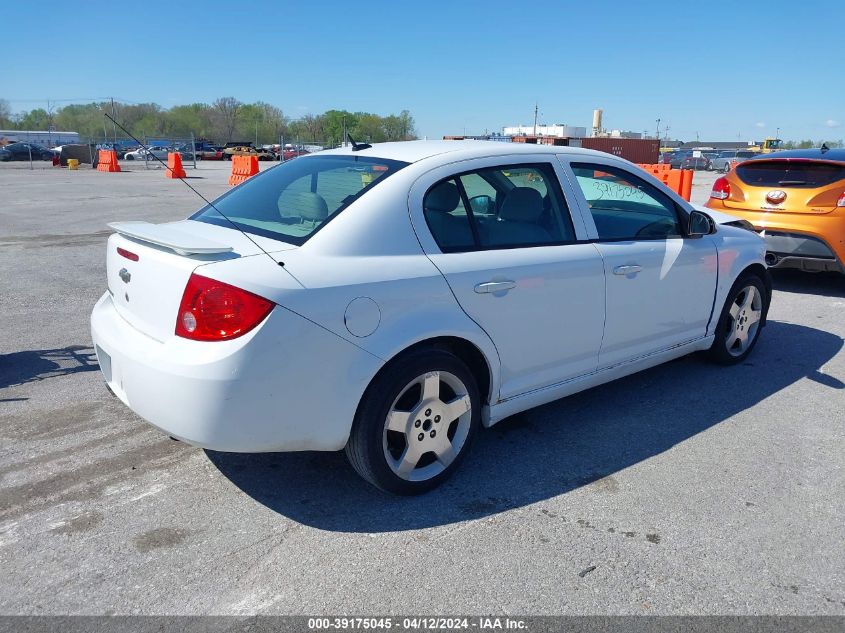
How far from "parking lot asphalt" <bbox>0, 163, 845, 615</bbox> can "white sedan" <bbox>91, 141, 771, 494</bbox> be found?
11.4 inches

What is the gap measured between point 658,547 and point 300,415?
1.65 metres

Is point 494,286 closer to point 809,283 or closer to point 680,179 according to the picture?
point 809,283

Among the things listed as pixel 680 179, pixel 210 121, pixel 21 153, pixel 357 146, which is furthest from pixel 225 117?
pixel 357 146

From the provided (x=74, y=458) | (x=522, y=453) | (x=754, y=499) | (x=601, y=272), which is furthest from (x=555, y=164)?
(x=74, y=458)

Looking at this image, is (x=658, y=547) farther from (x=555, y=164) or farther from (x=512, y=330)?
(x=555, y=164)

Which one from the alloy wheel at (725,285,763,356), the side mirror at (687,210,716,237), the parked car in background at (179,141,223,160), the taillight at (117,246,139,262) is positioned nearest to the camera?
the taillight at (117,246,139,262)

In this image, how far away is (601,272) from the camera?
12.8 ft

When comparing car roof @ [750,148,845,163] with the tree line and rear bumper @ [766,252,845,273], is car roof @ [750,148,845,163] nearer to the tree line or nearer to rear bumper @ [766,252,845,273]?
rear bumper @ [766,252,845,273]

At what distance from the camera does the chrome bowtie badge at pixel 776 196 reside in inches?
303

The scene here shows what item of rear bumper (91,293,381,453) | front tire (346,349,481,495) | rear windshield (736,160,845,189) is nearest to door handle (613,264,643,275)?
front tire (346,349,481,495)

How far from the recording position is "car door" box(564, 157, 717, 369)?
4.02 m

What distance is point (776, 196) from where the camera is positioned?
773 centimetres

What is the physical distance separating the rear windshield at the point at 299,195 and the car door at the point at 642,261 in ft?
4.16

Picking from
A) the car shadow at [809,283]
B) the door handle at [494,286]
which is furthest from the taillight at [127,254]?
the car shadow at [809,283]
